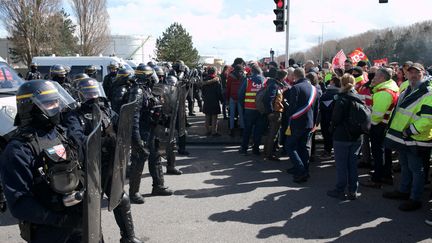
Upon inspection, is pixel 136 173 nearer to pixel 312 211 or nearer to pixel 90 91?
pixel 90 91

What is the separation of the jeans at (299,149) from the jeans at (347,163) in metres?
0.85

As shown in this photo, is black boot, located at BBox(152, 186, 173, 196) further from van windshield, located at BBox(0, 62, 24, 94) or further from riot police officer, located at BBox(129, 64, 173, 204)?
van windshield, located at BBox(0, 62, 24, 94)

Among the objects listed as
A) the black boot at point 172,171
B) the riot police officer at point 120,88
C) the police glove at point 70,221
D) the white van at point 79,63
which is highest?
the white van at point 79,63

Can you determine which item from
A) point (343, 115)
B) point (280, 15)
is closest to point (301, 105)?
point (343, 115)

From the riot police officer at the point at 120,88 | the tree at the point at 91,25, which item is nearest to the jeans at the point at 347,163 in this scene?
the riot police officer at the point at 120,88

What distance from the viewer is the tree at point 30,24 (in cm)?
3072

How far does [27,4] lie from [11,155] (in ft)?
109

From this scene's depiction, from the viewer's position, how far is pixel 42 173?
7.75 ft

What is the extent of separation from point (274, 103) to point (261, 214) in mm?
3115

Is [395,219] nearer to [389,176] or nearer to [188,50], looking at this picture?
[389,176]

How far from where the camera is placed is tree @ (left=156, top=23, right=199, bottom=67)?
48.5m

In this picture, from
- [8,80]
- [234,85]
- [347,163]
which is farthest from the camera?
[234,85]

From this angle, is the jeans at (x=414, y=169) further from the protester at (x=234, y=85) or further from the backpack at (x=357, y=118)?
the protester at (x=234, y=85)

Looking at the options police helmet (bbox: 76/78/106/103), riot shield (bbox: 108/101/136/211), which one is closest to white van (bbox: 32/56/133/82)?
police helmet (bbox: 76/78/106/103)
